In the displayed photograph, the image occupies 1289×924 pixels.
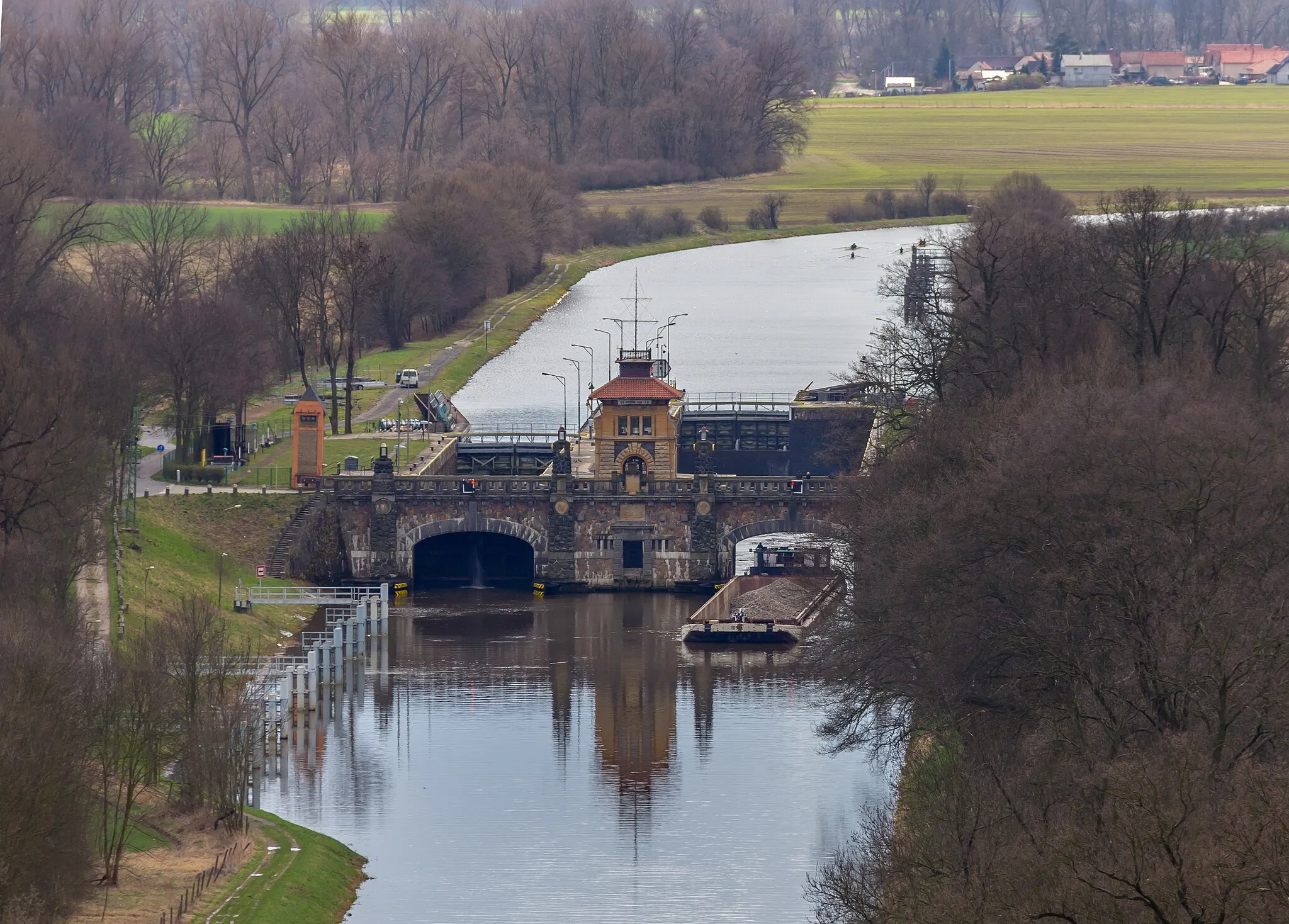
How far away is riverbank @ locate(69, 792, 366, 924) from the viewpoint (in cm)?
6381

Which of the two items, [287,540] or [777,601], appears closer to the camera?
[777,601]

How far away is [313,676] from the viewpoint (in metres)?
93.8

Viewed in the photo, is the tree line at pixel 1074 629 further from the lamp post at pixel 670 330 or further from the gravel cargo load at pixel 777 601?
the lamp post at pixel 670 330

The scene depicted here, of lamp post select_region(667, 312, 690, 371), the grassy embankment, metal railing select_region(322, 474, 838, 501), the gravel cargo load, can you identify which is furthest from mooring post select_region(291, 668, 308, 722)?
lamp post select_region(667, 312, 690, 371)

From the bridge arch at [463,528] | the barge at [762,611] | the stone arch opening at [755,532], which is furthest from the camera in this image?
the bridge arch at [463,528]

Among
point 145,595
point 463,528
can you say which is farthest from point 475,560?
point 145,595

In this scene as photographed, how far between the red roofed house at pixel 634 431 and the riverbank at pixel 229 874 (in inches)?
1814

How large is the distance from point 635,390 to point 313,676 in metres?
30.4

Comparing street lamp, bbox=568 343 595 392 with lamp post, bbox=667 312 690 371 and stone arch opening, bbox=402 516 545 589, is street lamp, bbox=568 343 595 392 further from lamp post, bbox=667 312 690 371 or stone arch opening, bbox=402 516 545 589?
stone arch opening, bbox=402 516 545 589

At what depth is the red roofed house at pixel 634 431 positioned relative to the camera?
390ft

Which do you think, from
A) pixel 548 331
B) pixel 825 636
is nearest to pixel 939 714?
pixel 825 636

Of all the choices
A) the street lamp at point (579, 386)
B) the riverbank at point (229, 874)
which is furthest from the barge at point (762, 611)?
the street lamp at point (579, 386)

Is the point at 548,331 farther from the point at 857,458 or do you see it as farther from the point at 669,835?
the point at 669,835

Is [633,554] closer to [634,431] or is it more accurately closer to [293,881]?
[634,431]
